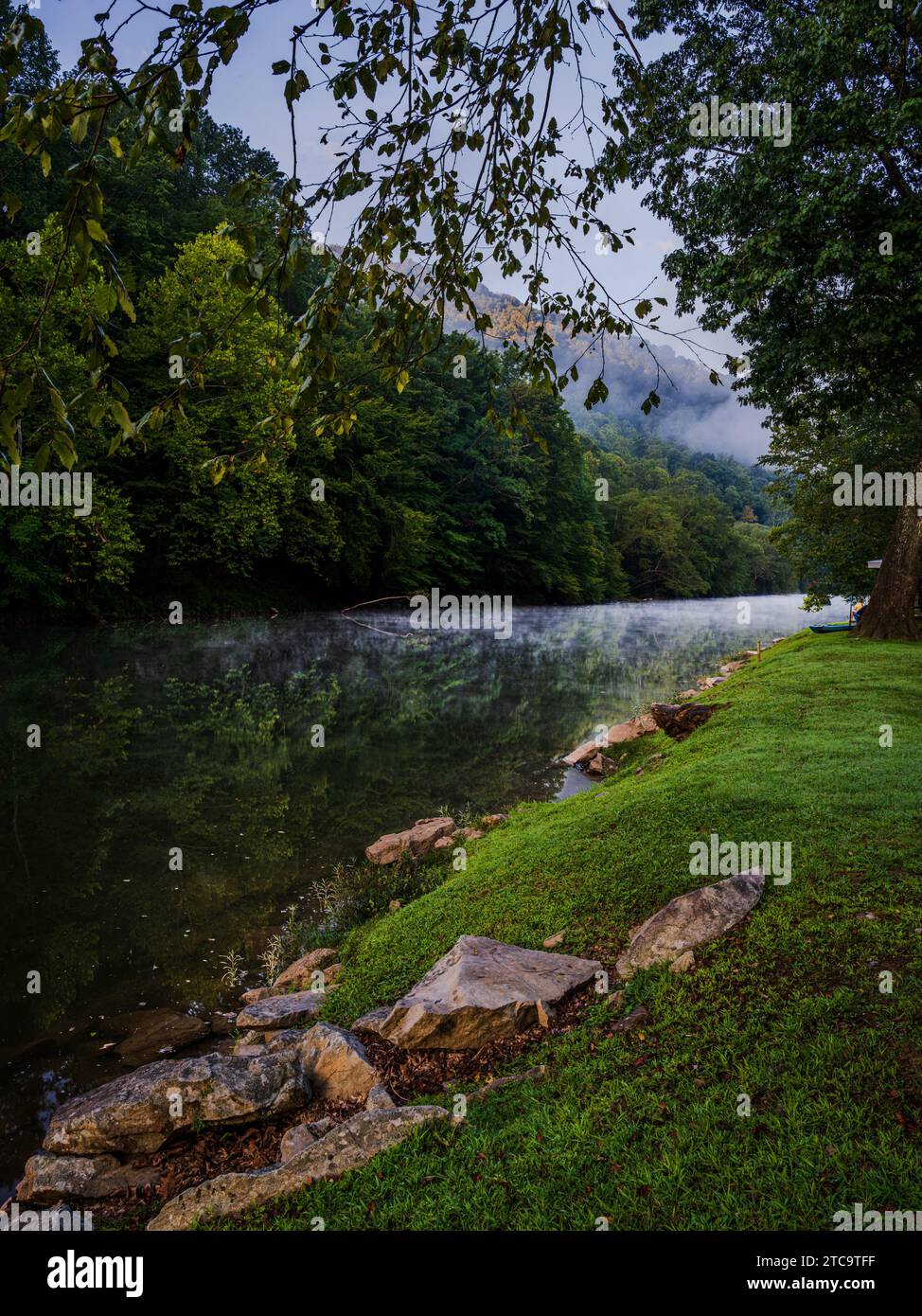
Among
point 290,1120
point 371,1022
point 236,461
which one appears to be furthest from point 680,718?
point 236,461

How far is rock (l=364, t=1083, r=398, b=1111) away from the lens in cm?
400

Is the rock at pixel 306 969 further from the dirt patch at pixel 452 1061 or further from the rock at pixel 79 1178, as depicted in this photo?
the rock at pixel 79 1178

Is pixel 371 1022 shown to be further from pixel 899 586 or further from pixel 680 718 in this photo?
pixel 899 586

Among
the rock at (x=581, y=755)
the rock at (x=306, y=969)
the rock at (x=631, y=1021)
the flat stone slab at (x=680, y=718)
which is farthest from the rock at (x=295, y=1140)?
the rock at (x=581, y=755)

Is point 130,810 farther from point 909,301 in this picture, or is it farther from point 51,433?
point 909,301

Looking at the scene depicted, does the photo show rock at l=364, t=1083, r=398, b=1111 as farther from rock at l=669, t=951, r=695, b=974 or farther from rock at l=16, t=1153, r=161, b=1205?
rock at l=669, t=951, r=695, b=974

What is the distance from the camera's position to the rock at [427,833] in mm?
9586

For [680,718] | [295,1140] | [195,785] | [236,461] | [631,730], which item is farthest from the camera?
[631,730]

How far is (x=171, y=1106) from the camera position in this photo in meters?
4.15

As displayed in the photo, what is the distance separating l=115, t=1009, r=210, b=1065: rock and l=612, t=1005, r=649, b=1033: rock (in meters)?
3.63

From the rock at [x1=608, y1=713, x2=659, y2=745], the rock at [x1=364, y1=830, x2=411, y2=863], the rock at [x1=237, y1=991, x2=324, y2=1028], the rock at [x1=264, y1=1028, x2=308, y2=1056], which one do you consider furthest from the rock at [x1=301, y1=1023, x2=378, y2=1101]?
the rock at [x1=608, y1=713, x2=659, y2=745]

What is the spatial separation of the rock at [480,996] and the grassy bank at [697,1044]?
0.32 metres

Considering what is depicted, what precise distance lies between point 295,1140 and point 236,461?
146 inches
